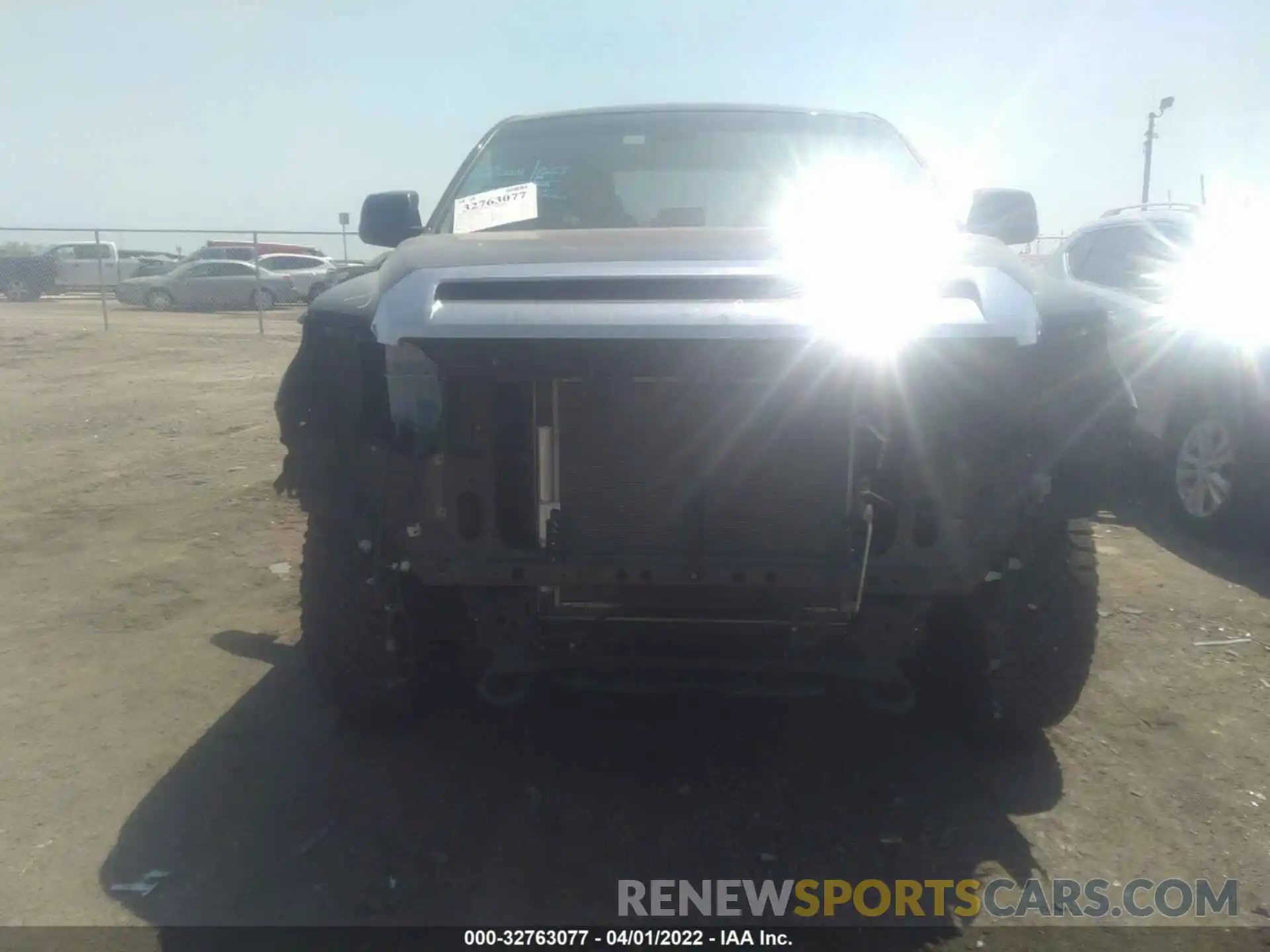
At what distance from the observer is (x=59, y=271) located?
1080 inches

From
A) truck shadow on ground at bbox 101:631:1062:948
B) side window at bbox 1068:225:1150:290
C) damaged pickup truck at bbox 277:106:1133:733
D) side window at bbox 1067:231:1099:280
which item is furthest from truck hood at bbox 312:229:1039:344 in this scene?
side window at bbox 1067:231:1099:280

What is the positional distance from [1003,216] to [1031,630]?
6.09ft

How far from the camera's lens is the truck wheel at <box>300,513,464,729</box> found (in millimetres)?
2926

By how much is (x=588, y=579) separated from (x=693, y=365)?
22.9 inches

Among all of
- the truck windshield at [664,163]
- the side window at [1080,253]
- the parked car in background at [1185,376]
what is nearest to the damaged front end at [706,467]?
the truck windshield at [664,163]

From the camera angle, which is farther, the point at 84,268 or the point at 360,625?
the point at 84,268

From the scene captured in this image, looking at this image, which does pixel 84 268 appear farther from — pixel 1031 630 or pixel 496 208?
pixel 1031 630

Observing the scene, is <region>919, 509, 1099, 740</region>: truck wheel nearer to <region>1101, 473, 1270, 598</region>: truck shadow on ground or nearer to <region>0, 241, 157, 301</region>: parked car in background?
<region>1101, 473, 1270, 598</region>: truck shadow on ground

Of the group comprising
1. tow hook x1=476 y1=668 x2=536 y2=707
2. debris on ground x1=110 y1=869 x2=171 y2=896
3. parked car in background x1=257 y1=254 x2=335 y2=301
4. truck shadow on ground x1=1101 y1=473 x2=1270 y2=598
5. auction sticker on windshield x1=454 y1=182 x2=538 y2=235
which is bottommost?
debris on ground x1=110 y1=869 x2=171 y2=896

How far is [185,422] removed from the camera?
8.48 metres

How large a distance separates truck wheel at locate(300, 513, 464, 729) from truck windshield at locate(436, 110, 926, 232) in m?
1.41

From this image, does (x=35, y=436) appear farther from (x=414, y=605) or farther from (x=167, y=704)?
(x=414, y=605)

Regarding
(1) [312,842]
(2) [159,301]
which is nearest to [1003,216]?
(1) [312,842]

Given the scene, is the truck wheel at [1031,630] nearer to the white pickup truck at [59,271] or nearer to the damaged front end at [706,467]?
the damaged front end at [706,467]
